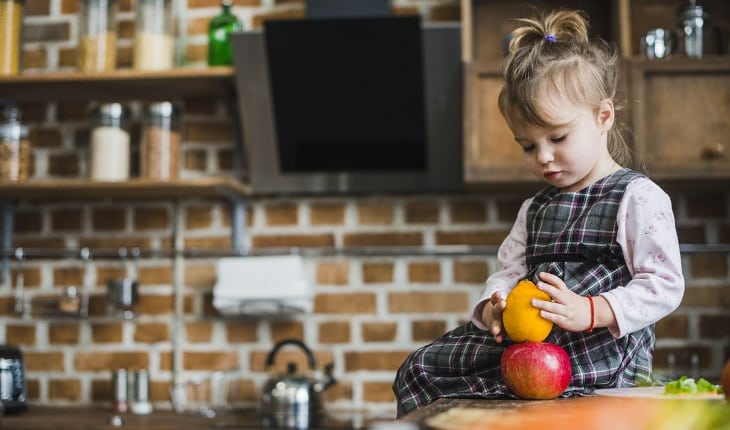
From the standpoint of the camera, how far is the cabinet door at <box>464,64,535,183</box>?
2449 millimetres

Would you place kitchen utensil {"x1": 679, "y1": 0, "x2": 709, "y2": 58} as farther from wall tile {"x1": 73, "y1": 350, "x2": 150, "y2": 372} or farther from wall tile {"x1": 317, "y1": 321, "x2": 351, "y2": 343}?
wall tile {"x1": 73, "y1": 350, "x2": 150, "y2": 372}

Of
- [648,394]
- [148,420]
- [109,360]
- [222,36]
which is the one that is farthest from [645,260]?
[109,360]

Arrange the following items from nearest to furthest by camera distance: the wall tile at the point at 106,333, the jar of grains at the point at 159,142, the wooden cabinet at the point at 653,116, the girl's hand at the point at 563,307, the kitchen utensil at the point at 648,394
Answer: the kitchen utensil at the point at 648,394 < the girl's hand at the point at 563,307 < the wooden cabinet at the point at 653,116 < the jar of grains at the point at 159,142 < the wall tile at the point at 106,333

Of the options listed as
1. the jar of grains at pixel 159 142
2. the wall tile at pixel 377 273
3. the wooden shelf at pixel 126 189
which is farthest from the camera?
the wall tile at pixel 377 273

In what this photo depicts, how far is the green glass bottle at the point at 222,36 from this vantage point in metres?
2.75

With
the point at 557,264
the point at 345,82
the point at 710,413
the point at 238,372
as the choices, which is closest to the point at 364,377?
the point at 238,372

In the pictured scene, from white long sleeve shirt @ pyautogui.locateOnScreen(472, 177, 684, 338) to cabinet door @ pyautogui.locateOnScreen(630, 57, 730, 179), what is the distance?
1.18 meters

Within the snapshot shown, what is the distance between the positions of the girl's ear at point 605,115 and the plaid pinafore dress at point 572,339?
7cm

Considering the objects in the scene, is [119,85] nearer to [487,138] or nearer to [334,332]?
[334,332]

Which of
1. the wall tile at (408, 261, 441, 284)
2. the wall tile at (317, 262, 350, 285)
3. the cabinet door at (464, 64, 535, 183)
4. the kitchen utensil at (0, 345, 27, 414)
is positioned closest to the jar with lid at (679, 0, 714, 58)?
the cabinet door at (464, 64, 535, 183)

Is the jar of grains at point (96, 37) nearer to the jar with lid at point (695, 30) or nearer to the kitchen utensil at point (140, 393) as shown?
the kitchen utensil at point (140, 393)

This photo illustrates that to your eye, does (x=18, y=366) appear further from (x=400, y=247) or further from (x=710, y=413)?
(x=710, y=413)

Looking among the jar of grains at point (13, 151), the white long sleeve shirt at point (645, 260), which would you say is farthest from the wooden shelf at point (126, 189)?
the white long sleeve shirt at point (645, 260)

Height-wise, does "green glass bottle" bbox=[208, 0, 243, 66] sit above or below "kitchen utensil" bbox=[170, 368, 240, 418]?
above
